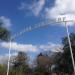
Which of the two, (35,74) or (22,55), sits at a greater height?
(22,55)

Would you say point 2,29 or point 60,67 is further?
point 60,67

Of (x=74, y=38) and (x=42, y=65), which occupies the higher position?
(x=74, y=38)

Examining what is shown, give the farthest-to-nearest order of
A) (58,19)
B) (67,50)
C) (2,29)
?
(67,50) < (2,29) < (58,19)

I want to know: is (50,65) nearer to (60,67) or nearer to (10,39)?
(60,67)

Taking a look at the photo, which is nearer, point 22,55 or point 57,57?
point 57,57

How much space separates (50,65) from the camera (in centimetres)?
8975

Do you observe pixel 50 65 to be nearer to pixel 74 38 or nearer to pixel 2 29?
pixel 74 38

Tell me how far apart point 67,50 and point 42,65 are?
23863 millimetres

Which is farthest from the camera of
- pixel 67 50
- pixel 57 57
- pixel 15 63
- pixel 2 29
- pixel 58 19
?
pixel 15 63

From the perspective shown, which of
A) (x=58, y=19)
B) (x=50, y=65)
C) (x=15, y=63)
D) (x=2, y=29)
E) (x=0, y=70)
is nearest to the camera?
(x=58, y=19)

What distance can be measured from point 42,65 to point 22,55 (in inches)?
396

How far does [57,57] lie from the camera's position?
73688 mm

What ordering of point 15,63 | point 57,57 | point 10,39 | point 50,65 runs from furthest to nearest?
1. point 50,65
2. point 15,63
3. point 57,57
4. point 10,39

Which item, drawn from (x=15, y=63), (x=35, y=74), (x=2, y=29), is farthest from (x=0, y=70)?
(x=35, y=74)
